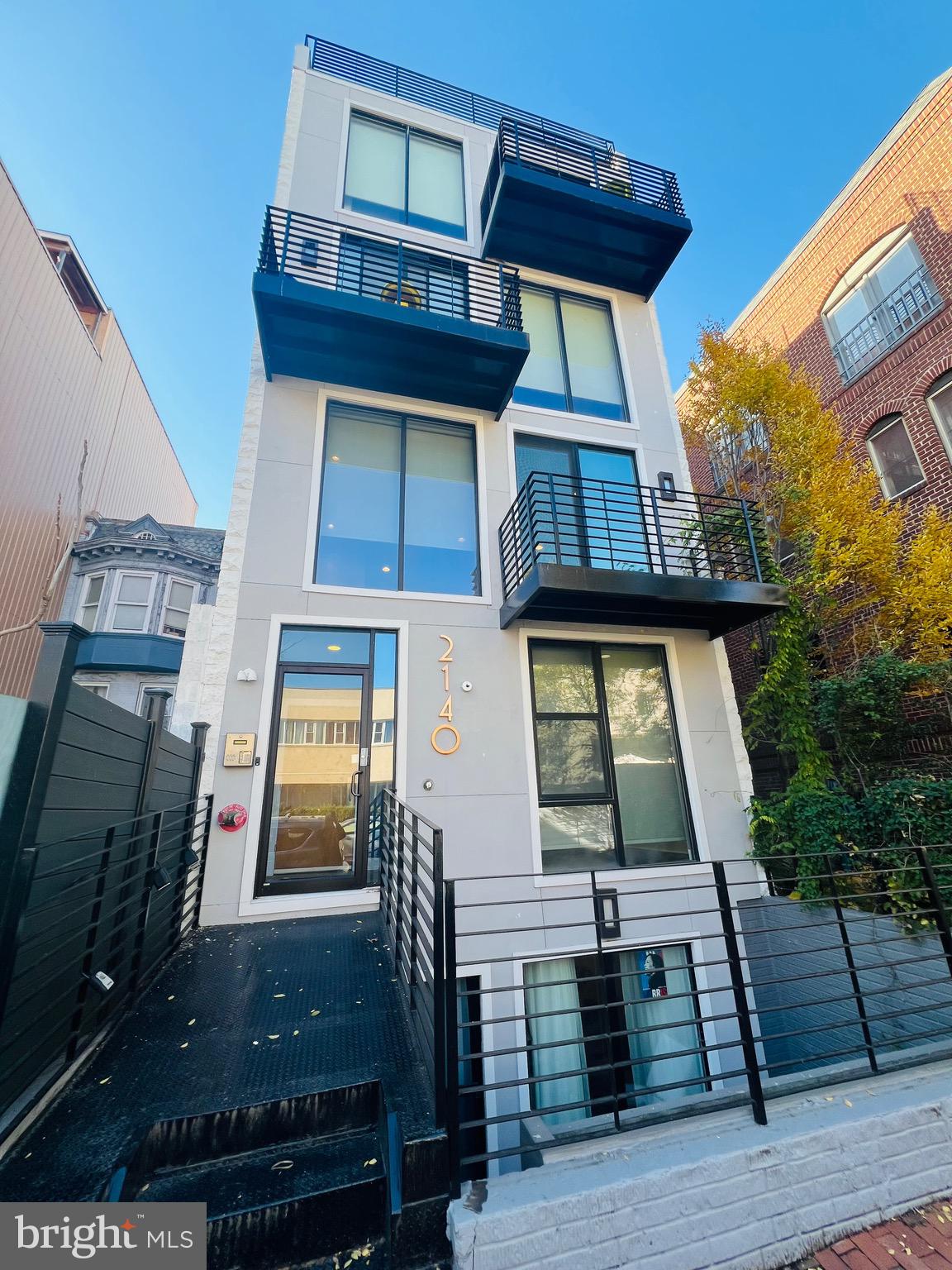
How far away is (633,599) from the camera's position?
4.56 m

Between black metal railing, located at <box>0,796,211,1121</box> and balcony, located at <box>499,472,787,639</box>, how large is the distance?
330 cm

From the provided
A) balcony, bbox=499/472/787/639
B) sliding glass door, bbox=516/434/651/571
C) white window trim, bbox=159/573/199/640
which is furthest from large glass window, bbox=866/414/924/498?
white window trim, bbox=159/573/199/640

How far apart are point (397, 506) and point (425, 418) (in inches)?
46.2

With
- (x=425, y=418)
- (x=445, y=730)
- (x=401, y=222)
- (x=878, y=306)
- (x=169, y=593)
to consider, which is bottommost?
(x=445, y=730)

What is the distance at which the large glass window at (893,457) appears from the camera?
6.45 meters

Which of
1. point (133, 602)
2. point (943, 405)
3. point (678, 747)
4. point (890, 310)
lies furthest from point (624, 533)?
point (133, 602)

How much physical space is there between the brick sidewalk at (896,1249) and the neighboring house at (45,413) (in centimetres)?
1218

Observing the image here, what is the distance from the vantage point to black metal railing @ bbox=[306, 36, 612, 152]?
6809 mm

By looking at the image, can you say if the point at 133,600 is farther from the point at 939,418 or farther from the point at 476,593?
the point at 939,418

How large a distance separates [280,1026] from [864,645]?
678cm

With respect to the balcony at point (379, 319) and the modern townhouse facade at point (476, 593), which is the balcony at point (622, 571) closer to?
the modern townhouse facade at point (476, 593)

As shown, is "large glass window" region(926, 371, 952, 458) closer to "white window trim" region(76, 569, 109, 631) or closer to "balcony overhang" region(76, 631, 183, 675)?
"balcony overhang" region(76, 631, 183, 675)

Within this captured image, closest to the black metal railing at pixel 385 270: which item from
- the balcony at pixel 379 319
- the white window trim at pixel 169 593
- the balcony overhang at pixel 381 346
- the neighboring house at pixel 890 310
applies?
the balcony at pixel 379 319

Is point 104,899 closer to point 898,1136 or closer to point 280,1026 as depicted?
point 280,1026
